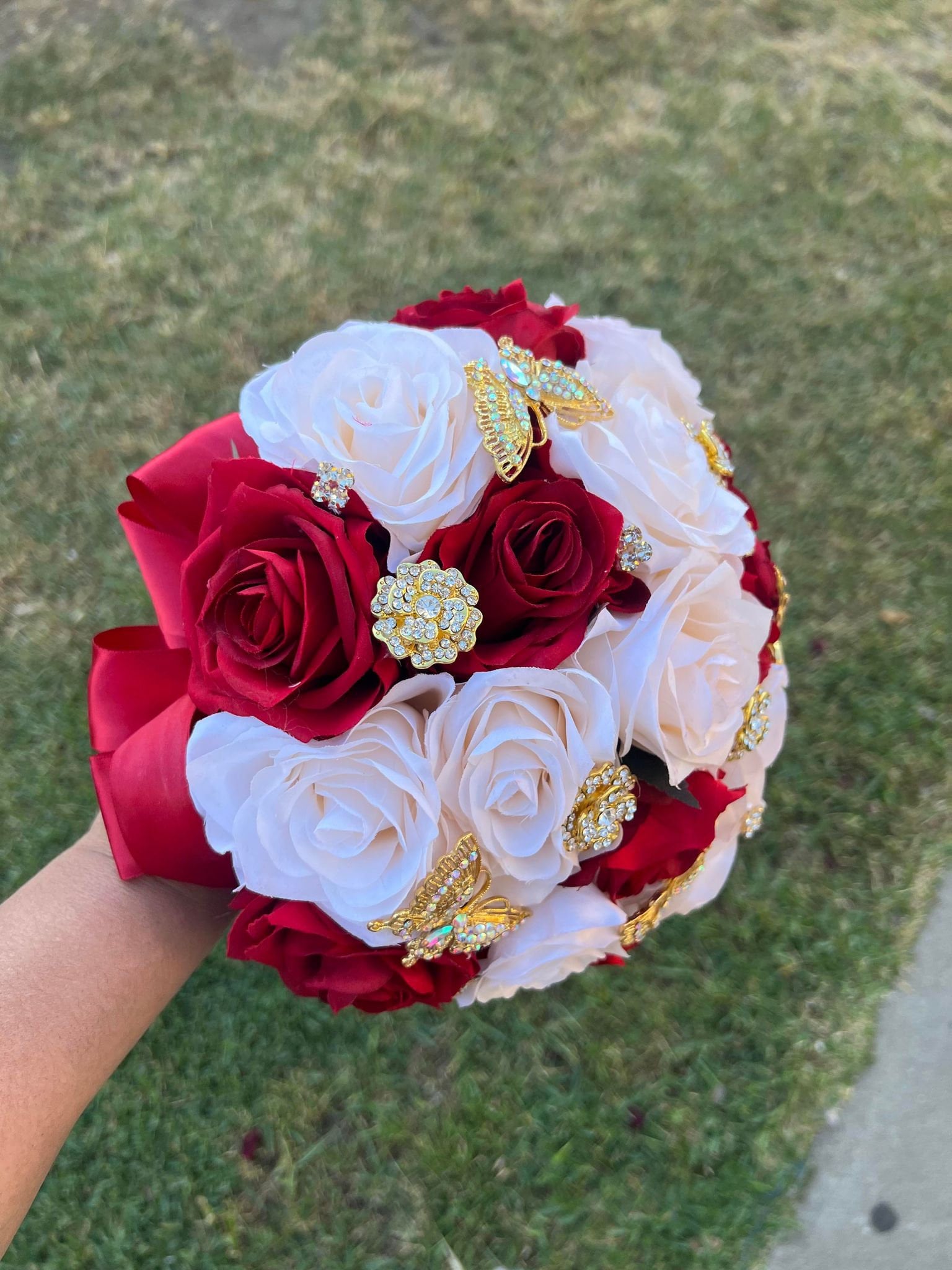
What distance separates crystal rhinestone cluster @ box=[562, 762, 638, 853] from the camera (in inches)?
37.8

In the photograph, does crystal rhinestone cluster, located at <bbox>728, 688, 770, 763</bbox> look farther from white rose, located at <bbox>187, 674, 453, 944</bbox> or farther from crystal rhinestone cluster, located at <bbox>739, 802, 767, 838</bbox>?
white rose, located at <bbox>187, 674, 453, 944</bbox>

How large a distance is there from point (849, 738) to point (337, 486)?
1711 mm

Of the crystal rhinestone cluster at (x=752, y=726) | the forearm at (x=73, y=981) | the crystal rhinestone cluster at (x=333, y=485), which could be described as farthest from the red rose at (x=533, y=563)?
the forearm at (x=73, y=981)

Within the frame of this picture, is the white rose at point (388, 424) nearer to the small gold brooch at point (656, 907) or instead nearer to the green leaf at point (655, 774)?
the green leaf at point (655, 774)

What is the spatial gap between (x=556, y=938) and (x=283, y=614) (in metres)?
0.53

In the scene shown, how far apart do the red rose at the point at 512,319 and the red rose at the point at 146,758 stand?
1.88 ft

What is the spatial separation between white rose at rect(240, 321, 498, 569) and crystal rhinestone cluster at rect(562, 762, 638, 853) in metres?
0.33

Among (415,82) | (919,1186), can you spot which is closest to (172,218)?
(415,82)

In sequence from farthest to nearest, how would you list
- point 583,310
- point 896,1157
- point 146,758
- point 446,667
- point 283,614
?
point 583,310, point 896,1157, point 146,758, point 446,667, point 283,614

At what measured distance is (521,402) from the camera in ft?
3.23

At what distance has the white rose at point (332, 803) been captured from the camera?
887 millimetres

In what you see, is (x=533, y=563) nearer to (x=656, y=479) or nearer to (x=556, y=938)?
(x=656, y=479)

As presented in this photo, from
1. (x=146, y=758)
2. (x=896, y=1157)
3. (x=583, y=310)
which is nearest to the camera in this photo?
(x=146, y=758)

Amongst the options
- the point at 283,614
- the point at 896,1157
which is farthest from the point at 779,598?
the point at 896,1157
